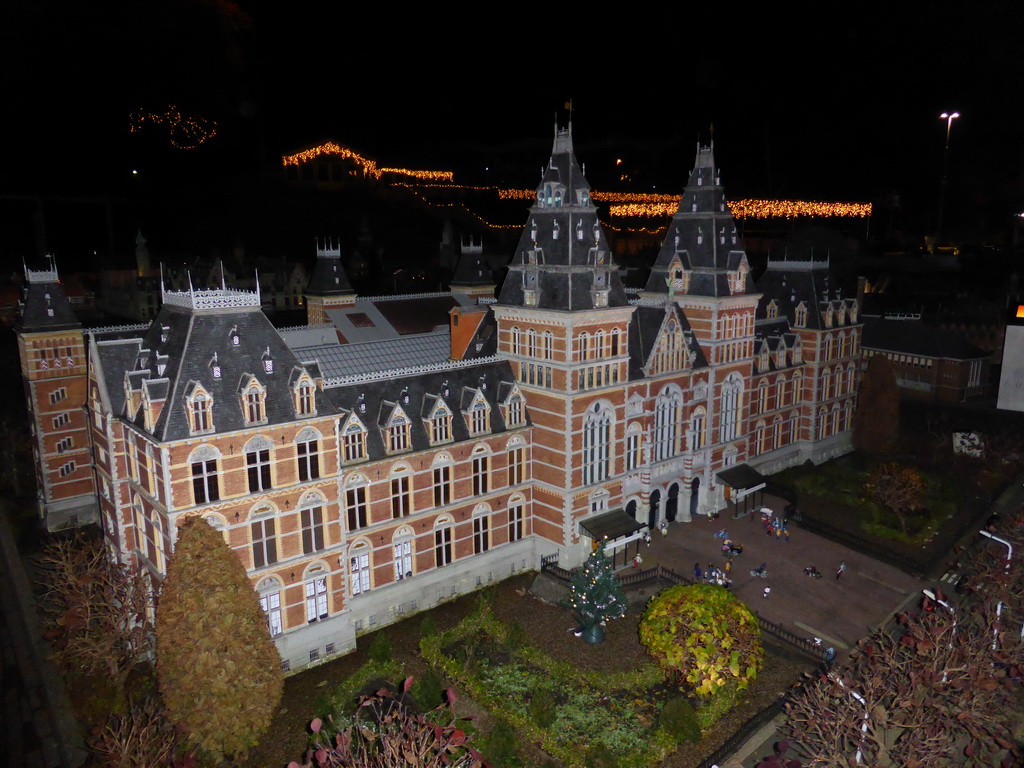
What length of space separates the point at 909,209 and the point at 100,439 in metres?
100

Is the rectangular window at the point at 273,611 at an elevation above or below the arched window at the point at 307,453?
below

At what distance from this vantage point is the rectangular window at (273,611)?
3591cm

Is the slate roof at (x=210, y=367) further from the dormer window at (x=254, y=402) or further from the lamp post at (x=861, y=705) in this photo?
the lamp post at (x=861, y=705)

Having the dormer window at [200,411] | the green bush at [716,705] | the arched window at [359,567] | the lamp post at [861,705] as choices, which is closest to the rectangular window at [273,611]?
the arched window at [359,567]

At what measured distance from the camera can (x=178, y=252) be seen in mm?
98750

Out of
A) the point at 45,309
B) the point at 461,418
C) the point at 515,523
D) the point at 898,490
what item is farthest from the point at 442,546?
the point at 898,490

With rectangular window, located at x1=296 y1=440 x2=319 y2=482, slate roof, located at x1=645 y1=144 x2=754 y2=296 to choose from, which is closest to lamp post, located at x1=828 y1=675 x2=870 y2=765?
rectangular window, located at x1=296 y1=440 x2=319 y2=482

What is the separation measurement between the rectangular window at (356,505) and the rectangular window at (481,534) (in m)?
8.05

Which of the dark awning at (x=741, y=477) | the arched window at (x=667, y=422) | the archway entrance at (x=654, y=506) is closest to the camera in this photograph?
the arched window at (x=667, y=422)

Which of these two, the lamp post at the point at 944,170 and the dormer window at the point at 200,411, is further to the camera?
the lamp post at the point at 944,170

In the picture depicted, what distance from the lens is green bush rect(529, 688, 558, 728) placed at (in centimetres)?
3250

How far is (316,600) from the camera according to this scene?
37812mm

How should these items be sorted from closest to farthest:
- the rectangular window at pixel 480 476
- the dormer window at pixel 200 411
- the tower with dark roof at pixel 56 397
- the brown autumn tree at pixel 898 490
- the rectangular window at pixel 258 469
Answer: the dormer window at pixel 200 411 < the rectangular window at pixel 258 469 < the rectangular window at pixel 480 476 < the tower with dark roof at pixel 56 397 < the brown autumn tree at pixel 898 490

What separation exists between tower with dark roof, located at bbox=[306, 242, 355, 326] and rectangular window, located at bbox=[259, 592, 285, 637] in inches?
1465
